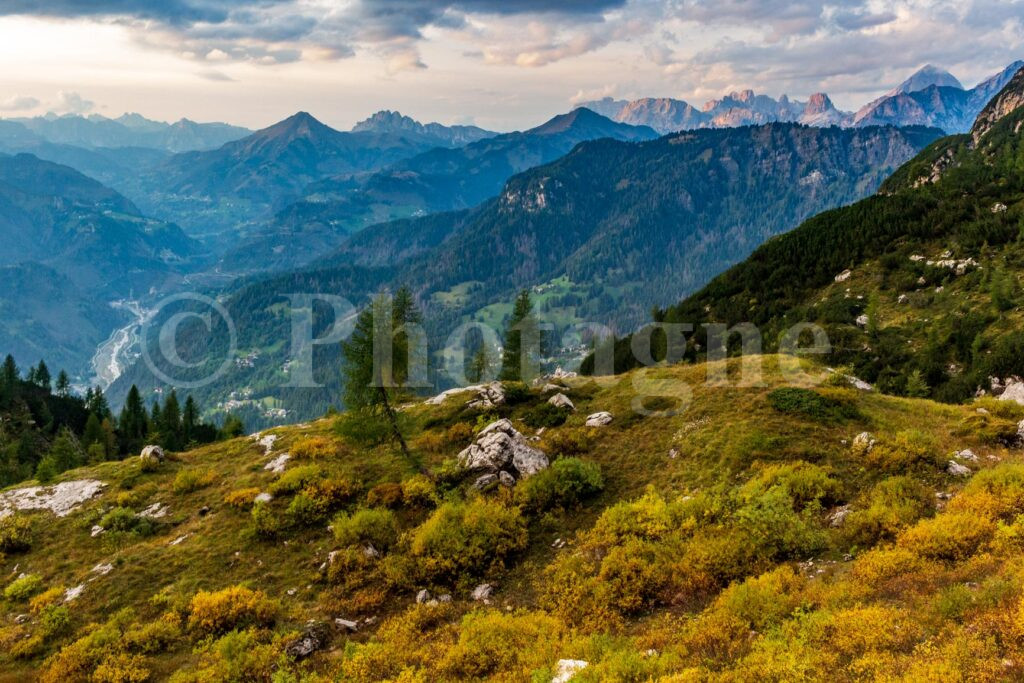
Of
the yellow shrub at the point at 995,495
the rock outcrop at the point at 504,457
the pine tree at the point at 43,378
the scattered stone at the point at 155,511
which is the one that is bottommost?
the pine tree at the point at 43,378

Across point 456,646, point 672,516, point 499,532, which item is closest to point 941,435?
point 672,516

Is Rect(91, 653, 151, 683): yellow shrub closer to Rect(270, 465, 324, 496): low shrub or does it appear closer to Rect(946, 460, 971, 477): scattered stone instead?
Rect(270, 465, 324, 496): low shrub

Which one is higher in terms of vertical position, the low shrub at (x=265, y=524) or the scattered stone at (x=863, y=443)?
the scattered stone at (x=863, y=443)

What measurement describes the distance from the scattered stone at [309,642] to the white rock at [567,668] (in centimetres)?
986

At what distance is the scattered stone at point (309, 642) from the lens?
18406 mm

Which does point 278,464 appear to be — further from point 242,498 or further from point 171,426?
point 171,426

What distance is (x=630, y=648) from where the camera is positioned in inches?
557

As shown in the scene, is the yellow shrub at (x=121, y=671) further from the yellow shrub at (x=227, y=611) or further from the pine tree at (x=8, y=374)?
the pine tree at (x=8, y=374)

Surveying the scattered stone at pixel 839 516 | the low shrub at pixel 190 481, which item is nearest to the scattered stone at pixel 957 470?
the scattered stone at pixel 839 516

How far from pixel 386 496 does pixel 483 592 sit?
1054cm

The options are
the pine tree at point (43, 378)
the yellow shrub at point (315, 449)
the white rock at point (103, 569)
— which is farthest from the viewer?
the pine tree at point (43, 378)

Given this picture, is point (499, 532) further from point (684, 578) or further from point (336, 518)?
point (336, 518)

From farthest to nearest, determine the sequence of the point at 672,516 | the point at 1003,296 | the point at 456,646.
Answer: the point at 1003,296 → the point at 672,516 → the point at 456,646

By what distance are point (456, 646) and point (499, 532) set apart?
7120 mm
